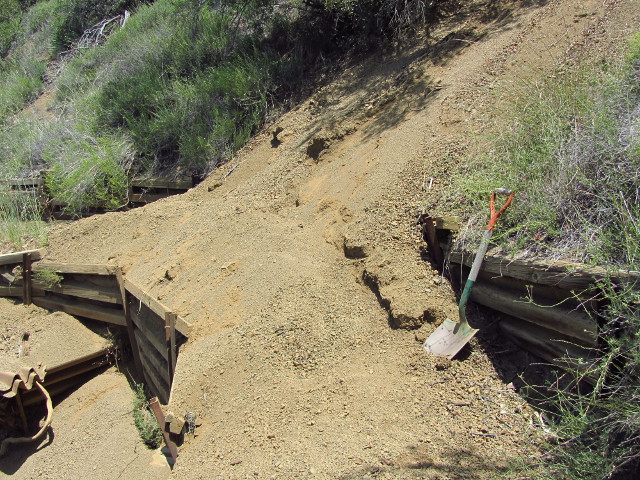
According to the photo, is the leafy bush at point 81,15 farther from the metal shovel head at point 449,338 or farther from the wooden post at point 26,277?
the metal shovel head at point 449,338

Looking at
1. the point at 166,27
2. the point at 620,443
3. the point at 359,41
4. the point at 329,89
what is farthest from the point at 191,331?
the point at 166,27

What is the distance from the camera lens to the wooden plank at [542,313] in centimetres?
333

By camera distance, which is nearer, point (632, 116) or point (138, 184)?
point (632, 116)

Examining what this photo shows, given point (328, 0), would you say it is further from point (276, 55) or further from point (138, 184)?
point (138, 184)

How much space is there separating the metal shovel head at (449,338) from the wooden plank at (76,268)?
457cm

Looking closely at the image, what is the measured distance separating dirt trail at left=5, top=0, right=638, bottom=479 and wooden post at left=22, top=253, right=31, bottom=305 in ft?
1.30

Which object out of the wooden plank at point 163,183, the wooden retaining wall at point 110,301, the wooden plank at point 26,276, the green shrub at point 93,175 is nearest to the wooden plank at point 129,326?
the wooden retaining wall at point 110,301

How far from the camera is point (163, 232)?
8.08 metres

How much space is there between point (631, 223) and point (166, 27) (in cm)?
1199

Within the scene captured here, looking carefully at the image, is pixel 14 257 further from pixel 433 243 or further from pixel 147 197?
pixel 433 243

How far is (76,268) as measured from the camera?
785 cm

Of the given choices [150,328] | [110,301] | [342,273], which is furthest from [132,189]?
[342,273]

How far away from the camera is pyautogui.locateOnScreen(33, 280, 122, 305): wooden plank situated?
752cm

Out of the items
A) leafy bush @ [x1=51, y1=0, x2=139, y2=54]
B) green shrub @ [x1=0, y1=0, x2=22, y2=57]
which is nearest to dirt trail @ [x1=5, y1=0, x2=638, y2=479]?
leafy bush @ [x1=51, y1=0, x2=139, y2=54]
